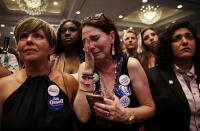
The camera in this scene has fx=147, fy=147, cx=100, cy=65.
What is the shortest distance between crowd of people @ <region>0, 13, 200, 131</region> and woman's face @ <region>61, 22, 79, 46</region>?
86cm

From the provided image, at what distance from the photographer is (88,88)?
49.7 inches

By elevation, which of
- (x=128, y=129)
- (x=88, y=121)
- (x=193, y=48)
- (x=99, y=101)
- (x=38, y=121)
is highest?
(x=193, y=48)

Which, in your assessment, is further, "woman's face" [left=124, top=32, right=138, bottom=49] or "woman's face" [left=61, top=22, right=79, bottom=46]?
"woman's face" [left=124, top=32, right=138, bottom=49]

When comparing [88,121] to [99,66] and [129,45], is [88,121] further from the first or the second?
[129,45]

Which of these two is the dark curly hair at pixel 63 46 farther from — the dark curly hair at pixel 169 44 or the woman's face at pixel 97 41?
the dark curly hair at pixel 169 44

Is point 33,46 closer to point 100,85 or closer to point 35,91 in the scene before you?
point 35,91

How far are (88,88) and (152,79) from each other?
0.89 meters

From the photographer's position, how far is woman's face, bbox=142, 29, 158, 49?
10.1ft

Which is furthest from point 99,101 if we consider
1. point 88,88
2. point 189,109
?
point 189,109

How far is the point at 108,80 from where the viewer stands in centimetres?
147

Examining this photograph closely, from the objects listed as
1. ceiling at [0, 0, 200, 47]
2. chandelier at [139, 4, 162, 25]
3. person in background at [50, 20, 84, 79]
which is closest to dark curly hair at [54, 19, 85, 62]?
person in background at [50, 20, 84, 79]

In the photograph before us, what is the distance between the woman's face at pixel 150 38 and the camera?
308 centimetres

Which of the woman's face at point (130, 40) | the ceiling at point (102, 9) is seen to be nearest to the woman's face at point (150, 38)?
the woman's face at point (130, 40)

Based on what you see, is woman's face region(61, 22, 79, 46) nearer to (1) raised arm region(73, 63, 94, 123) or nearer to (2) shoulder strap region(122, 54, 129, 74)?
(2) shoulder strap region(122, 54, 129, 74)
